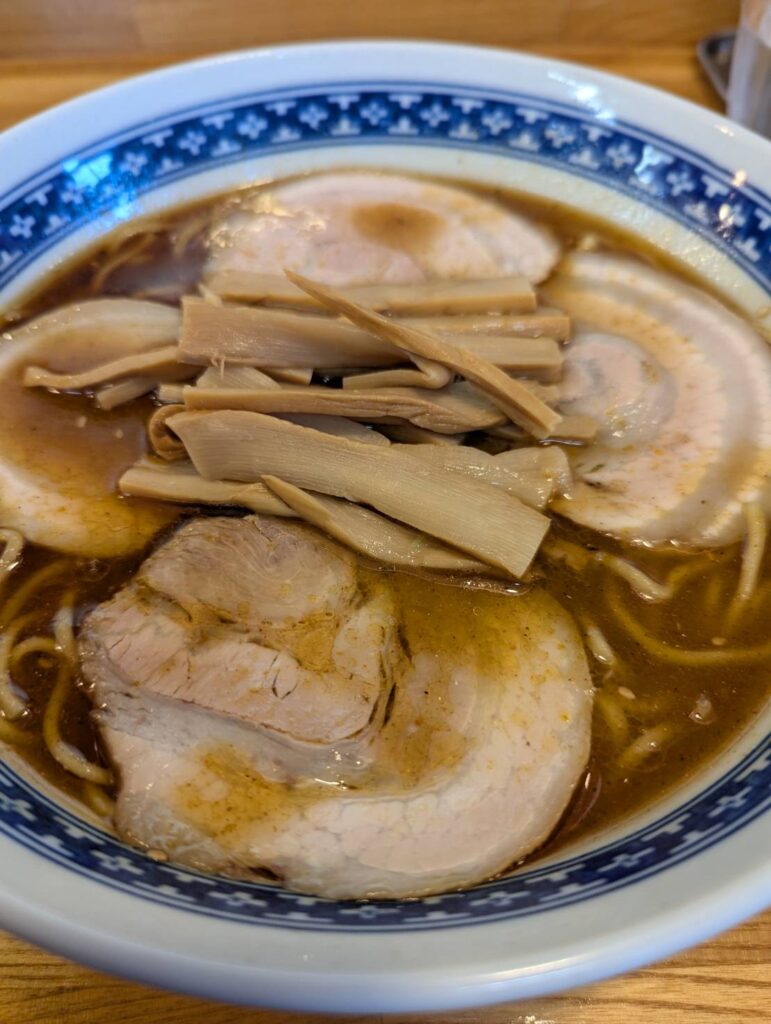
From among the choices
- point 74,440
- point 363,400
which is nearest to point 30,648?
point 74,440

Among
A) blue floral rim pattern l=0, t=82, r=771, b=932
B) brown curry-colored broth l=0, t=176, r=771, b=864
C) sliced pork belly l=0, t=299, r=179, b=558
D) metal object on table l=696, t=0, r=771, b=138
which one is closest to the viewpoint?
brown curry-colored broth l=0, t=176, r=771, b=864

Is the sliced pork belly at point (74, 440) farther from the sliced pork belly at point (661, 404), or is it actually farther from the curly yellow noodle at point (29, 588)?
the sliced pork belly at point (661, 404)

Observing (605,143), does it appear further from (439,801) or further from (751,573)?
(439,801)

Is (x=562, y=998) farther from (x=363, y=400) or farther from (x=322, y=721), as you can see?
(x=363, y=400)

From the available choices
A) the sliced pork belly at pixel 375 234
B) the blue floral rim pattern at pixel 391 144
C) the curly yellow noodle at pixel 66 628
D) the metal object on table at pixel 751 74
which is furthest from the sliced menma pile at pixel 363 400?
the metal object on table at pixel 751 74

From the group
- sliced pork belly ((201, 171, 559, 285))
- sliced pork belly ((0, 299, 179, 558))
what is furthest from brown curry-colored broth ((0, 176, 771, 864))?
sliced pork belly ((201, 171, 559, 285))

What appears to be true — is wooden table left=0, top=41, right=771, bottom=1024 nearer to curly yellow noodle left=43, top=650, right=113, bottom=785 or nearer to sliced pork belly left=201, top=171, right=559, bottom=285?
curly yellow noodle left=43, top=650, right=113, bottom=785
